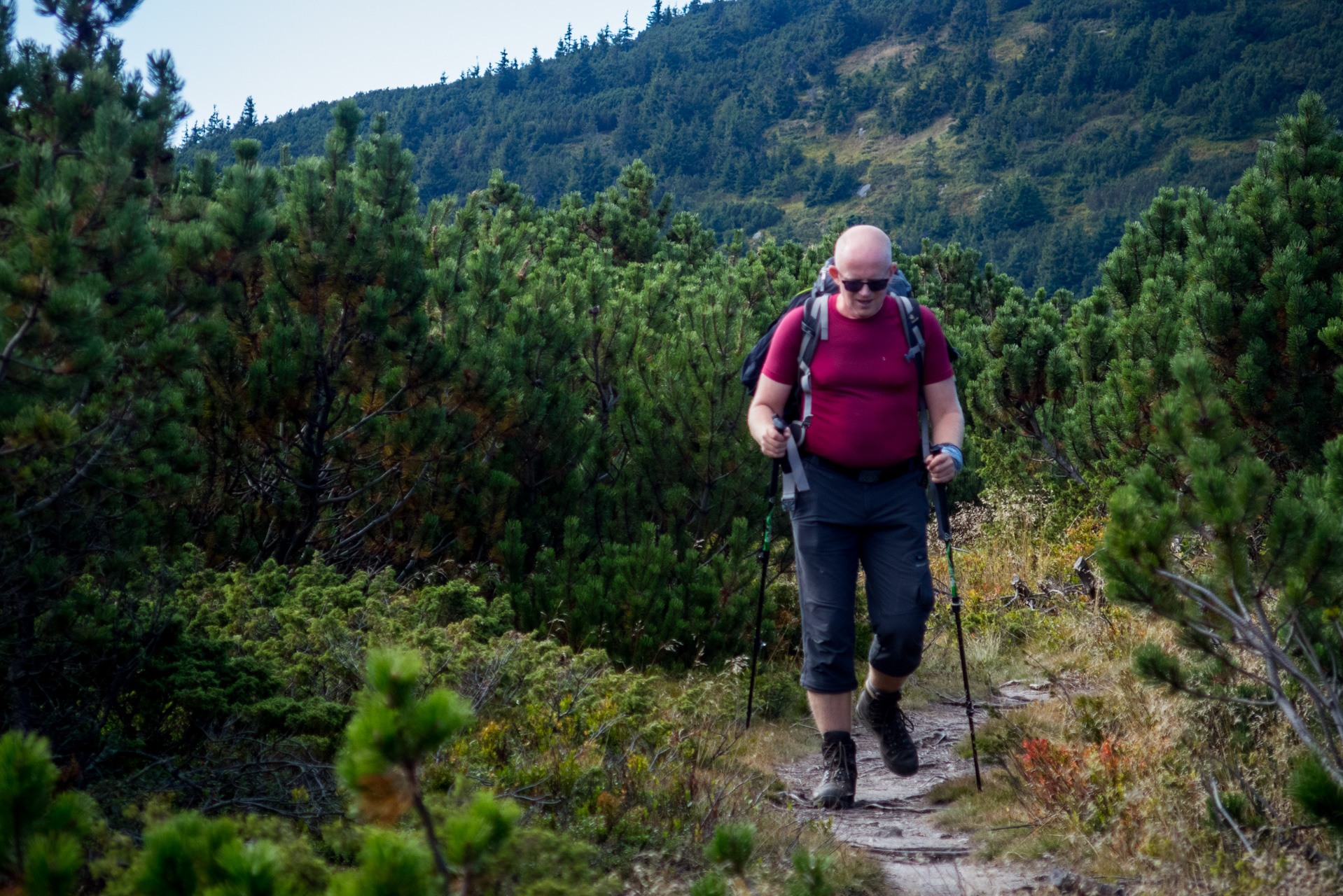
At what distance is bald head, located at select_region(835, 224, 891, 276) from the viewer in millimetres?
3756

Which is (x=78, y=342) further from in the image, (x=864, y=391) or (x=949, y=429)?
(x=949, y=429)

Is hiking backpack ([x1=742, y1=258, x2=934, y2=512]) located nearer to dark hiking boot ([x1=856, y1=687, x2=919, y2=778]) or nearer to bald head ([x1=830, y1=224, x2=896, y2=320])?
bald head ([x1=830, y1=224, x2=896, y2=320])

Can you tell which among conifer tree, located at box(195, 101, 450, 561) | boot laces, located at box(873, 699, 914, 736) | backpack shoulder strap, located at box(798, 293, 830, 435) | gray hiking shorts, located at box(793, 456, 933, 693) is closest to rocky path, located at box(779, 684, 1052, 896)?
boot laces, located at box(873, 699, 914, 736)

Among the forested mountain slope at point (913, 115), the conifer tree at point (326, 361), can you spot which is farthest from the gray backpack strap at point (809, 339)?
the forested mountain slope at point (913, 115)

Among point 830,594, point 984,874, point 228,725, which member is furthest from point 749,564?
point 228,725

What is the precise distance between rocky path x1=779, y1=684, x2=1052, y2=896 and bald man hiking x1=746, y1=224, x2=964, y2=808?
200mm

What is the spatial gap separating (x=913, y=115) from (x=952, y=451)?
271 feet

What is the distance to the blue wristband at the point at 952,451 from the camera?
3.82m

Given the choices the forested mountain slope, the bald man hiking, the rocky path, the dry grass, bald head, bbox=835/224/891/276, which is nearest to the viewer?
the dry grass

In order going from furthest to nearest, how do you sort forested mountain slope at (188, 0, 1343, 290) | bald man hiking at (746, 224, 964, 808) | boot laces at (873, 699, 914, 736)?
forested mountain slope at (188, 0, 1343, 290) → boot laces at (873, 699, 914, 736) → bald man hiking at (746, 224, 964, 808)

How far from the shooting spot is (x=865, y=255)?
148 inches

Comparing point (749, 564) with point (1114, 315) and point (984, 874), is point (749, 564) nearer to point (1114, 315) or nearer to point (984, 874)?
point (984, 874)

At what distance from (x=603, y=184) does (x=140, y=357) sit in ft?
256

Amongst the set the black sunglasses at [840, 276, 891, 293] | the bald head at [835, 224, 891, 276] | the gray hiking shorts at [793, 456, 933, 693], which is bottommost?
the gray hiking shorts at [793, 456, 933, 693]
